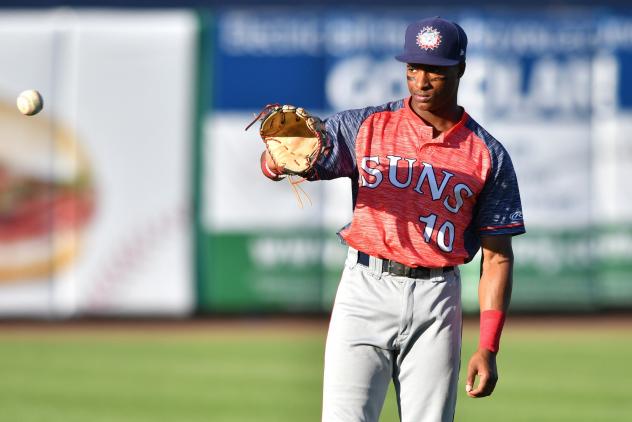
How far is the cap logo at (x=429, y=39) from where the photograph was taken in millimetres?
4668

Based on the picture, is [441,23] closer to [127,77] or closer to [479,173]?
[479,173]

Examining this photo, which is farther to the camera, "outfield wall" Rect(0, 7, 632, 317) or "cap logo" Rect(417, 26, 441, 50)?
"outfield wall" Rect(0, 7, 632, 317)

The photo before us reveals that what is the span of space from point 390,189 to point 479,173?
1.14 feet

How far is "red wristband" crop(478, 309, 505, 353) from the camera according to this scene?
15.7ft

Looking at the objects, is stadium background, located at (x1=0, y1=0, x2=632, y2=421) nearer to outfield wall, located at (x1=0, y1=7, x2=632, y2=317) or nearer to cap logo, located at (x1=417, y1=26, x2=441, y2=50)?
outfield wall, located at (x1=0, y1=7, x2=632, y2=317)

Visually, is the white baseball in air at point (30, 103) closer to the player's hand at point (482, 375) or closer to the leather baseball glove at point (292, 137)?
the leather baseball glove at point (292, 137)

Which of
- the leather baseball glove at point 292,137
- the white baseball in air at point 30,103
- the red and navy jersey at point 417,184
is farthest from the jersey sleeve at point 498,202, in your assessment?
the white baseball in air at point 30,103

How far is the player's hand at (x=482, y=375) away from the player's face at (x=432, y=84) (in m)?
0.94

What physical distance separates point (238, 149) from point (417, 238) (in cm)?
878

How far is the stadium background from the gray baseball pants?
844cm

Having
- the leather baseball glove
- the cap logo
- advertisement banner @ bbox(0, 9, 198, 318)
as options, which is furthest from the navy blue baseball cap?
advertisement banner @ bbox(0, 9, 198, 318)

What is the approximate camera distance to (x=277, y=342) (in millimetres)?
12266

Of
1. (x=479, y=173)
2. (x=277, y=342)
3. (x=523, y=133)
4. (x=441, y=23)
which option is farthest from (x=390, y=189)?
(x=523, y=133)

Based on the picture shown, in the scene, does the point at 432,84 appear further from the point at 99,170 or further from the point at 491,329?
the point at 99,170
